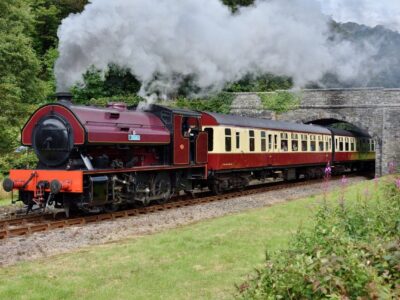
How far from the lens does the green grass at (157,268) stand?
632 cm

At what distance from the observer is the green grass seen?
20.7 ft

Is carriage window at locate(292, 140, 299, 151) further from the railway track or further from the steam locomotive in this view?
the railway track

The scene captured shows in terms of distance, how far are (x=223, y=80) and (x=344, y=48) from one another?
29.6 ft

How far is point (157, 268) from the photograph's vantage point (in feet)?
24.2

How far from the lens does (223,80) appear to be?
25.1 metres

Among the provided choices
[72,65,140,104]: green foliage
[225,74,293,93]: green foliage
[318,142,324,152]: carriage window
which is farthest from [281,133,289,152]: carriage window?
[225,74,293,93]: green foliage

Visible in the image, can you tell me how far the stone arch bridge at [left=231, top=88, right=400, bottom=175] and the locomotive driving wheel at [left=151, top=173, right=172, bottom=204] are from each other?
18.3 meters

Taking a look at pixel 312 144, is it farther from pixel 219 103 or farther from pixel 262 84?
pixel 262 84

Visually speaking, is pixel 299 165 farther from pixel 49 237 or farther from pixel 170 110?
pixel 49 237

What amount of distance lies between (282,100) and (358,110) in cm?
461

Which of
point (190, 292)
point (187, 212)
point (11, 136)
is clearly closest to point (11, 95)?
point (11, 136)

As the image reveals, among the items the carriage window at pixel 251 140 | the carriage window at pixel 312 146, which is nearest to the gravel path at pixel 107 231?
the carriage window at pixel 251 140

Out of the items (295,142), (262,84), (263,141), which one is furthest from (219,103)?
(263,141)

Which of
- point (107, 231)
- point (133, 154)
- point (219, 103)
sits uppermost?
point (219, 103)
